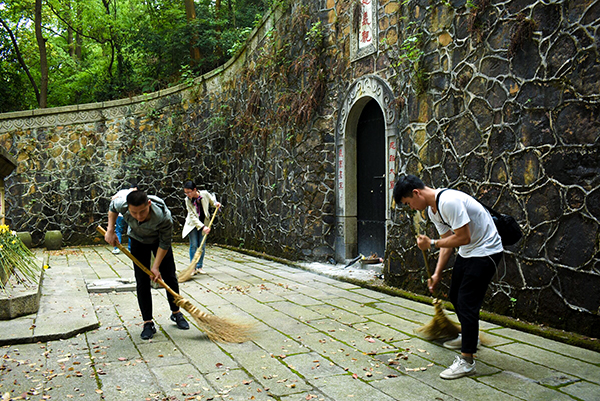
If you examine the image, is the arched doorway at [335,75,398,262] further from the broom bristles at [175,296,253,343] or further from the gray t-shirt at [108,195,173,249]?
the gray t-shirt at [108,195,173,249]

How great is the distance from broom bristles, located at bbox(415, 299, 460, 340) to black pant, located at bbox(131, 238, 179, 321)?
253cm

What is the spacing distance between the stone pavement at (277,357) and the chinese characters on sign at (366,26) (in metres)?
3.95

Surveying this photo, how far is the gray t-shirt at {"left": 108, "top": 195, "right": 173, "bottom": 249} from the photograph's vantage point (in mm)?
4488

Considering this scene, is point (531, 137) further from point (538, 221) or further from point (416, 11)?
point (416, 11)

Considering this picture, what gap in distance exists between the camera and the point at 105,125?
44.9 ft

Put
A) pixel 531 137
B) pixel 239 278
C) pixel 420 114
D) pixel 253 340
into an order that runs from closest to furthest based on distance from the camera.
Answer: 1. pixel 253 340
2. pixel 531 137
3. pixel 420 114
4. pixel 239 278

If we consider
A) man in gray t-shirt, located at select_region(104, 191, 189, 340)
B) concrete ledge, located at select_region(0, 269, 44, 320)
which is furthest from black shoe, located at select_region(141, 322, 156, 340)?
concrete ledge, located at select_region(0, 269, 44, 320)

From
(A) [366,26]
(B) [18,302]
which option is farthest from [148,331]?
(A) [366,26]

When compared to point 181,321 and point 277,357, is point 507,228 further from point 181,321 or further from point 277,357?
point 181,321

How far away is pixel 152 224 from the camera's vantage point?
177 inches

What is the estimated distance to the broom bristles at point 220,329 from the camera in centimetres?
439

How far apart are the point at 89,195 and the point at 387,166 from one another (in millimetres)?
9578

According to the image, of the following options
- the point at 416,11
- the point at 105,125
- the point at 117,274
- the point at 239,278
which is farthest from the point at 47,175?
the point at 416,11

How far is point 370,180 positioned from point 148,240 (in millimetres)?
4345
